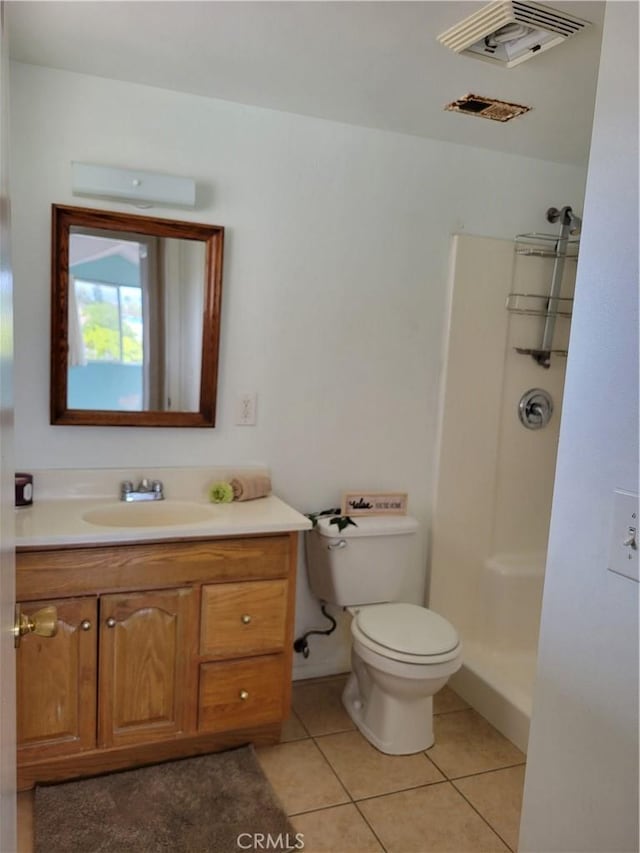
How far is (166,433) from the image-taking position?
237 cm

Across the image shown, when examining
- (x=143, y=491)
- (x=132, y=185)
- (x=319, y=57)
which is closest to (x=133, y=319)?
(x=132, y=185)

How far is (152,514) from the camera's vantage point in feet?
7.40

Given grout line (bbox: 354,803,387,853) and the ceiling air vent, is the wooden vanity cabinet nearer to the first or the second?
grout line (bbox: 354,803,387,853)

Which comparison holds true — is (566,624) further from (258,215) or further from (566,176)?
(566,176)

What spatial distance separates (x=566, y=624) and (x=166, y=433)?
5.50 feet

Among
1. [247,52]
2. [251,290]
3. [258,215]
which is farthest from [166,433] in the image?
[247,52]

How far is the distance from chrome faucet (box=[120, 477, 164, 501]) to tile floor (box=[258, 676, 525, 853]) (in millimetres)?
968

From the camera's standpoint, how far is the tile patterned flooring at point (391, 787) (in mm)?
1841

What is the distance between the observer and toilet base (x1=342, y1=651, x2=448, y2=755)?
2.19 meters

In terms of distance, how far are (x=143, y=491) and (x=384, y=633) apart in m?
0.99

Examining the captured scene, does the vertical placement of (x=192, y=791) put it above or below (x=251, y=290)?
below

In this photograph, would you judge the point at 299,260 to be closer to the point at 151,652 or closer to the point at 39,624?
the point at 151,652

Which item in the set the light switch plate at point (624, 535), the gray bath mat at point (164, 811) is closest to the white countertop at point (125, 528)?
the gray bath mat at point (164, 811)

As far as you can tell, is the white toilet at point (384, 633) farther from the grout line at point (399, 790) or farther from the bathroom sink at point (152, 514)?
the bathroom sink at point (152, 514)
